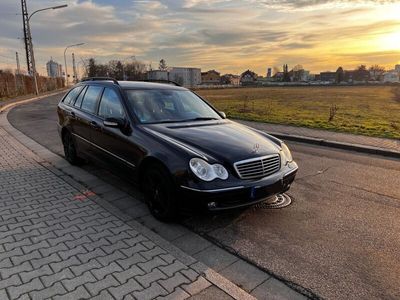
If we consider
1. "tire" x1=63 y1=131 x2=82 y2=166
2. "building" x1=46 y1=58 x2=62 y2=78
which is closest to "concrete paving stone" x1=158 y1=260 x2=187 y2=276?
"tire" x1=63 y1=131 x2=82 y2=166

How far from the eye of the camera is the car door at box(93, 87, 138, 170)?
4812 mm

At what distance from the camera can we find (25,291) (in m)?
2.90

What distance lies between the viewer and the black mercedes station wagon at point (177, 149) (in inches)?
155

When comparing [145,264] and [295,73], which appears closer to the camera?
[145,264]

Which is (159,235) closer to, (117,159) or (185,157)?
(185,157)

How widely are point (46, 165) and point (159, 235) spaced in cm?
402

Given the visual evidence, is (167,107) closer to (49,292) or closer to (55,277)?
(55,277)

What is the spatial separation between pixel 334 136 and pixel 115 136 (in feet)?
23.4

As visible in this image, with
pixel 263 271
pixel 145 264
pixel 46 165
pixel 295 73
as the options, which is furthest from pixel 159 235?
pixel 295 73

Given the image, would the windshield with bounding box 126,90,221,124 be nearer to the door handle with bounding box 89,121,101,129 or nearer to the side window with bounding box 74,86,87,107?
the door handle with bounding box 89,121,101,129

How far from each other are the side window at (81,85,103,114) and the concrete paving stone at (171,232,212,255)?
296 cm

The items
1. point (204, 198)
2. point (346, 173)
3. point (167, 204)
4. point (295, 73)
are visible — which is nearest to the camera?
point (204, 198)

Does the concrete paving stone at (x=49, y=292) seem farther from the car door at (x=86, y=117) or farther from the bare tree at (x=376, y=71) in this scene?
the bare tree at (x=376, y=71)

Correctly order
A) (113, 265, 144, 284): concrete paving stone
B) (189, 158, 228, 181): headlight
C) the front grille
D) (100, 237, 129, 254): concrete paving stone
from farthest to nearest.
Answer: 1. the front grille
2. (189, 158, 228, 181): headlight
3. (100, 237, 129, 254): concrete paving stone
4. (113, 265, 144, 284): concrete paving stone
